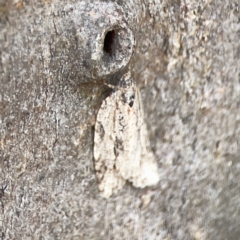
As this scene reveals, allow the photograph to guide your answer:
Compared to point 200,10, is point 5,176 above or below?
below

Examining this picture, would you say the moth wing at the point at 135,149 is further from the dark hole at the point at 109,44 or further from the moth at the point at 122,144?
the dark hole at the point at 109,44

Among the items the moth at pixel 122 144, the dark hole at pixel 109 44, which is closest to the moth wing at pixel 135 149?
the moth at pixel 122 144

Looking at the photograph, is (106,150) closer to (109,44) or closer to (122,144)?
(122,144)

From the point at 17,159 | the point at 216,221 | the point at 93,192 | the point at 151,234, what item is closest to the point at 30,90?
the point at 17,159

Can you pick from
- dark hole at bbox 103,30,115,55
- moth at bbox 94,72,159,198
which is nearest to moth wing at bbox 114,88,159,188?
moth at bbox 94,72,159,198

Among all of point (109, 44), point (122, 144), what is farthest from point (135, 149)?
point (109, 44)

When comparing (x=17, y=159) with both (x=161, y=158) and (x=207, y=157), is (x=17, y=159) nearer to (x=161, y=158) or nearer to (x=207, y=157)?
(x=161, y=158)

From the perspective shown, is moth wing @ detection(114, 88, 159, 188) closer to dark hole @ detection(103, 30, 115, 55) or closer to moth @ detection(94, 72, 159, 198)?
moth @ detection(94, 72, 159, 198)
